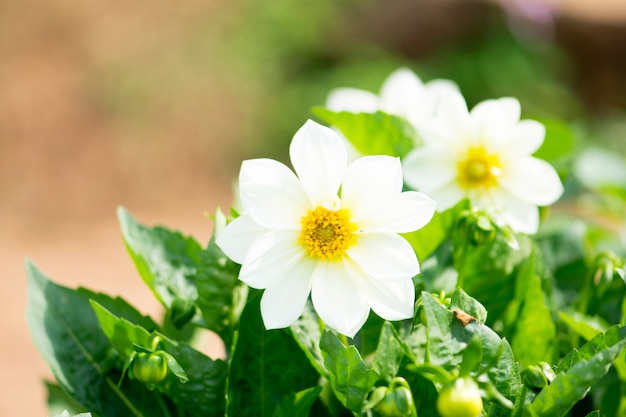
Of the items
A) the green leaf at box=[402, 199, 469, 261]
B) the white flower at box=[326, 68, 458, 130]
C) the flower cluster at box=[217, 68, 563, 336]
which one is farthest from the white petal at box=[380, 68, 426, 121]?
the flower cluster at box=[217, 68, 563, 336]

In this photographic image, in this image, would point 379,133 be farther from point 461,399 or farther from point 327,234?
point 461,399

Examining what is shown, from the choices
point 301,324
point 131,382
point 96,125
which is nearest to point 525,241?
point 301,324

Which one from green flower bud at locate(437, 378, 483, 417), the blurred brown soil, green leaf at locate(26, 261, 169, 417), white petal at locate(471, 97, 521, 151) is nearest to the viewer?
green flower bud at locate(437, 378, 483, 417)

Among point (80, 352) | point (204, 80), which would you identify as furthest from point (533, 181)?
point (204, 80)

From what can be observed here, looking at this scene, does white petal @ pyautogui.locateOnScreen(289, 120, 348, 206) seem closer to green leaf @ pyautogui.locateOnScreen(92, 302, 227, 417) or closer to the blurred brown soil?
green leaf @ pyautogui.locateOnScreen(92, 302, 227, 417)

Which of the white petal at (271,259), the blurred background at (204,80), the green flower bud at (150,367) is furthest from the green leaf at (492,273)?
the blurred background at (204,80)

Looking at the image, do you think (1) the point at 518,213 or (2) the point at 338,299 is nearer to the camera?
(2) the point at 338,299

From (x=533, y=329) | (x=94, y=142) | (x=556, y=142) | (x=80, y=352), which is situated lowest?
(x=533, y=329)
